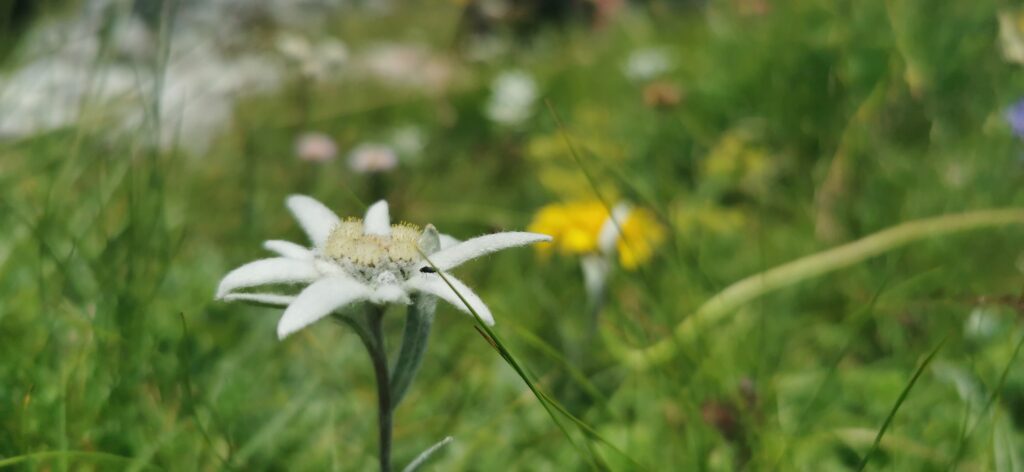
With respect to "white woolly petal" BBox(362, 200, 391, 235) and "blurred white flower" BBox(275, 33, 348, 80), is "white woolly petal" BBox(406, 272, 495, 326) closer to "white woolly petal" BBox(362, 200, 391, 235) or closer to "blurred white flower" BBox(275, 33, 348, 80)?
"white woolly petal" BBox(362, 200, 391, 235)

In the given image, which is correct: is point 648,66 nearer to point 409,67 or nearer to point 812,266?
point 409,67

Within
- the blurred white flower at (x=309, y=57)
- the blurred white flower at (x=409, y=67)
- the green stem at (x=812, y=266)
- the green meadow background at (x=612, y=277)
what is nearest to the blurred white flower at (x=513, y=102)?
the green meadow background at (x=612, y=277)

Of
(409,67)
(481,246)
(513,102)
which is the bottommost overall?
(481,246)

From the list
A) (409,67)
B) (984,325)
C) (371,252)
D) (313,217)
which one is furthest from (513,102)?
(371,252)

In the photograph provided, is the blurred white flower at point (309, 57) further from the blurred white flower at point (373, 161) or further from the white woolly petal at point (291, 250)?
the white woolly petal at point (291, 250)

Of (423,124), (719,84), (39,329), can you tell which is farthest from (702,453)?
(423,124)
